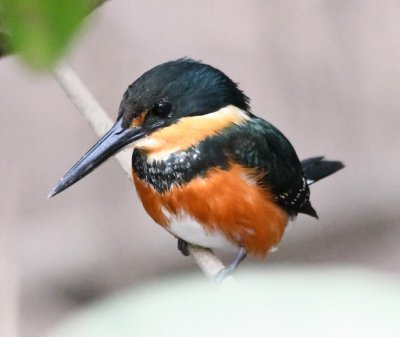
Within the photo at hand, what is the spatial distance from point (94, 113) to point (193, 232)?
25 centimetres

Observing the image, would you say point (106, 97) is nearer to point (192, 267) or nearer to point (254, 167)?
point (192, 267)

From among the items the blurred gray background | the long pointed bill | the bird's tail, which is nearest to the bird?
the long pointed bill

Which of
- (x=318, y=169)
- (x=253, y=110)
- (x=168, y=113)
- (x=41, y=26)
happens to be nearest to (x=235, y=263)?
(x=168, y=113)

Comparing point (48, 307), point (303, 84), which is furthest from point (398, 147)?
point (48, 307)

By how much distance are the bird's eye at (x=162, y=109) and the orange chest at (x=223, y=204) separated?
0.14m

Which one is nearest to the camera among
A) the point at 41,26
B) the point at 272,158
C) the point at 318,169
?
the point at 41,26

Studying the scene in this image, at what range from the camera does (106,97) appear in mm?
2602

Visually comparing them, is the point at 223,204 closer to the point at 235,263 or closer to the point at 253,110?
the point at 235,263

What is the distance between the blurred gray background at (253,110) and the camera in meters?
2.52

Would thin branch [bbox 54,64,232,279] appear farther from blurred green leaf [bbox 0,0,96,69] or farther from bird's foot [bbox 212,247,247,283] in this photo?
blurred green leaf [bbox 0,0,96,69]

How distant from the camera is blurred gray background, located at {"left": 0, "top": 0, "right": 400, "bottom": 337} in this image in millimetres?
2518

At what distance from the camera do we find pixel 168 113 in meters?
1.24

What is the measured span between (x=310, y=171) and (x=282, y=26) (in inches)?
37.4

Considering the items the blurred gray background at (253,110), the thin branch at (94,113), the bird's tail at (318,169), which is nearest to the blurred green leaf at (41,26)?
the thin branch at (94,113)
